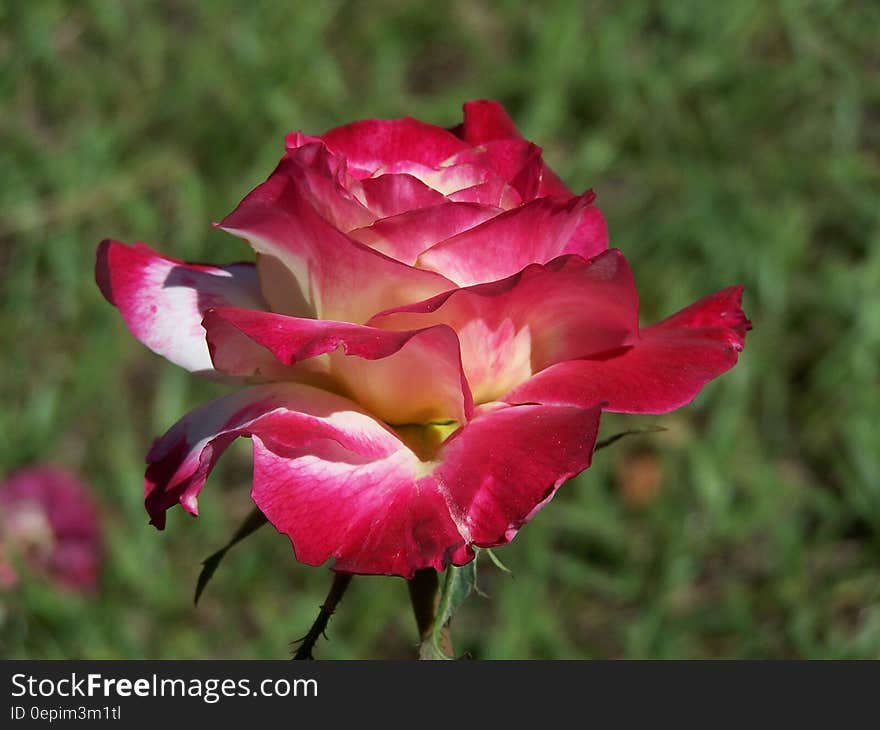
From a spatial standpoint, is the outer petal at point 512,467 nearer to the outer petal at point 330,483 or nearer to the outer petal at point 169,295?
the outer petal at point 330,483

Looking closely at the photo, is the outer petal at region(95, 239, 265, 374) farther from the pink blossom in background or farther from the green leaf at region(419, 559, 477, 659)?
the pink blossom in background

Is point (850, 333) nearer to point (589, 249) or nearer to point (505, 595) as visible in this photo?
point (505, 595)

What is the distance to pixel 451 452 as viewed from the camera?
0.56 meters

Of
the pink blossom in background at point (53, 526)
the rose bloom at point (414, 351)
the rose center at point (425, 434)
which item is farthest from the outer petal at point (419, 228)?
the pink blossom in background at point (53, 526)

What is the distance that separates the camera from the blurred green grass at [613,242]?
5.01 ft

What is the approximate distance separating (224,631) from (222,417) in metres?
1.03

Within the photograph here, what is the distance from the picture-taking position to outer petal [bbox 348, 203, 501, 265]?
0.53m

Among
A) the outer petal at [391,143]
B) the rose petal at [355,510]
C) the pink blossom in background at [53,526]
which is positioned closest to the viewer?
the rose petal at [355,510]

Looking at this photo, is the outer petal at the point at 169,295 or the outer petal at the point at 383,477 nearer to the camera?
the outer petal at the point at 383,477

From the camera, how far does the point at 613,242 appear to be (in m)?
1.77

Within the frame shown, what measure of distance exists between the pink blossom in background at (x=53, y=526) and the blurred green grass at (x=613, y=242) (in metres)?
0.05

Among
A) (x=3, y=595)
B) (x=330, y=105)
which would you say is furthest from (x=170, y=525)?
(x=330, y=105)

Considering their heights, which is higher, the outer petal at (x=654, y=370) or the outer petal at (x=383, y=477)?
the outer petal at (x=654, y=370)

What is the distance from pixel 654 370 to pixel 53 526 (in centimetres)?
110
